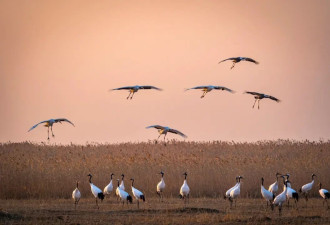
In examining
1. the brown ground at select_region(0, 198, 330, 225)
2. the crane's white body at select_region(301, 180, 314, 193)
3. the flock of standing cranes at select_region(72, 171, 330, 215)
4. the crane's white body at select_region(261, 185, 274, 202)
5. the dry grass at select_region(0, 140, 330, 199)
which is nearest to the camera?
the brown ground at select_region(0, 198, 330, 225)

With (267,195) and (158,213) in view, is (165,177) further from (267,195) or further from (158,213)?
(158,213)

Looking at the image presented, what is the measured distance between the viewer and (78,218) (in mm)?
22141

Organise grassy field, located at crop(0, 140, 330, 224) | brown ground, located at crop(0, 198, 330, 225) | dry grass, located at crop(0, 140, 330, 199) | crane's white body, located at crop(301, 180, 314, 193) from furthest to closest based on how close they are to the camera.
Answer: dry grass, located at crop(0, 140, 330, 199) < crane's white body, located at crop(301, 180, 314, 193) < grassy field, located at crop(0, 140, 330, 224) < brown ground, located at crop(0, 198, 330, 225)

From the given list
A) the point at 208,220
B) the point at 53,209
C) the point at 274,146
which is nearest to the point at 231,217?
the point at 208,220

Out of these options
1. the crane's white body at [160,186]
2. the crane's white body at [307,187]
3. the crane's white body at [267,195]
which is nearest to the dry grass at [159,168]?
the crane's white body at [160,186]

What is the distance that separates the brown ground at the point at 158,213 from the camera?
69.2 ft


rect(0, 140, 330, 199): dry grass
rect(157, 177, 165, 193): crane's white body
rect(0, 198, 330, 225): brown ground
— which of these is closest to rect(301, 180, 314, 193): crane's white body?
rect(0, 198, 330, 225): brown ground

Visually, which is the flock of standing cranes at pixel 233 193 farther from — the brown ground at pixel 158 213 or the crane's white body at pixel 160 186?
the brown ground at pixel 158 213

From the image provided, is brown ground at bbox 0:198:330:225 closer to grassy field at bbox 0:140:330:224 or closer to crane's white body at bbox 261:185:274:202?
grassy field at bbox 0:140:330:224

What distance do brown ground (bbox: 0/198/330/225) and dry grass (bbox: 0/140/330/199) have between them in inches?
73.5

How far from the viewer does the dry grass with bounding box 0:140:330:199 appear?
29.9m

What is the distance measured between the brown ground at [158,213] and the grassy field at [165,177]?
24 mm

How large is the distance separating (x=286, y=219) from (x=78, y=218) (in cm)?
528

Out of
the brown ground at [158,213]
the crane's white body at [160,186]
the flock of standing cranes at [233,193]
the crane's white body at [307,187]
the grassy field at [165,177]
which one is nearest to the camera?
the brown ground at [158,213]
